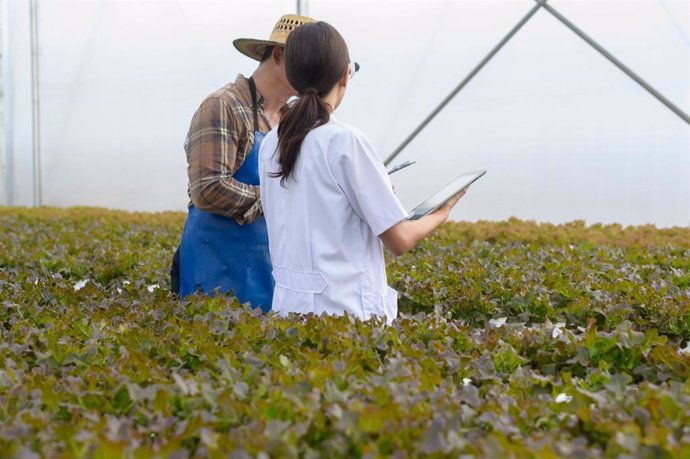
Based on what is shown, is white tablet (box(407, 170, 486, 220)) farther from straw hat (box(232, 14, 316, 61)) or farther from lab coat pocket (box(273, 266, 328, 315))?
straw hat (box(232, 14, 316, 61))

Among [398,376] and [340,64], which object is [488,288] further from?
[398,376]

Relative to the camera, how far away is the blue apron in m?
3.12

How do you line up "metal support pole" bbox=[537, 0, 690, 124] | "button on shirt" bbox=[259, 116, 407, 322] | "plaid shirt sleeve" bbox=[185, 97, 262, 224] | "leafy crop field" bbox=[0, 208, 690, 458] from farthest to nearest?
1. "metal support pole" bbox=[537, 0, 690, 124]
2. "plaid shirt sleeve" bbox=[185, 97, 262, 224]
3. "button on shirt" bbox=[259, 116, 407, 322]
4. "leafy crop field" bbox=[0, 208, 690, 458]

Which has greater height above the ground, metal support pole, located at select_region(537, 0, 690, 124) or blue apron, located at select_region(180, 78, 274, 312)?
metal support pole, located at select_region(537, 0, 690, 124)

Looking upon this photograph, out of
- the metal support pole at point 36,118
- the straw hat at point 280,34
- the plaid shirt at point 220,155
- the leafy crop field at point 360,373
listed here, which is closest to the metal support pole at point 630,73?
the leafy crop field at point 360,373

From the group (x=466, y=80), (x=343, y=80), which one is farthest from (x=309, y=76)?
(x=466, y=80)

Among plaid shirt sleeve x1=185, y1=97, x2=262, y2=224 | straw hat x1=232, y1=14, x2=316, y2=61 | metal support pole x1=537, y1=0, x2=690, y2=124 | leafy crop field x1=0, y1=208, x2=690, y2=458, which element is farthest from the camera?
metal support pole x1=537, y1=0, x2=690, y2=124

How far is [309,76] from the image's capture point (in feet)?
8.13

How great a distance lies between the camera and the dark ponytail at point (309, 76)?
8.05 feet

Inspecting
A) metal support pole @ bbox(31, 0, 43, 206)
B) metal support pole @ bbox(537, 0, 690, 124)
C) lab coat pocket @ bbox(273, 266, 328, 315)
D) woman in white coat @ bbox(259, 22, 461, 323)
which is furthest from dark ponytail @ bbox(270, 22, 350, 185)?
metal support pole @ bbox(31, 0, 43, 206)

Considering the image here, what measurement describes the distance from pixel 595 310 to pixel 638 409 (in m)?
1.63

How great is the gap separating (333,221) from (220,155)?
2.29 ft

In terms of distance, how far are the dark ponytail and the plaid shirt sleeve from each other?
531 millimetres

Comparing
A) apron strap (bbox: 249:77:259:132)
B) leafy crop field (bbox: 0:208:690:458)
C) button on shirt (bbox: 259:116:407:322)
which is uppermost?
apron strap (bbox: 249:77:259:132)
